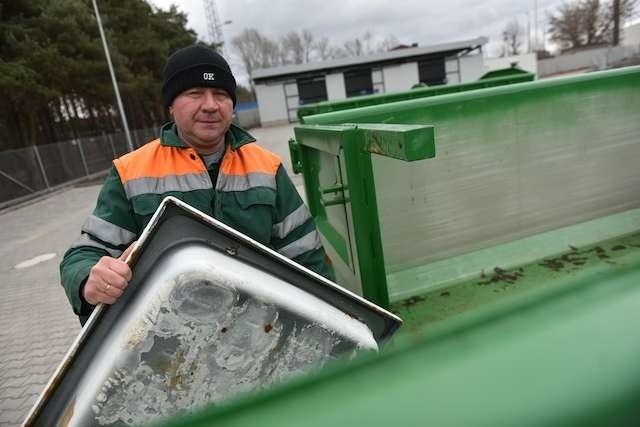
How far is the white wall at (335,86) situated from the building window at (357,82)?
1.43 ft

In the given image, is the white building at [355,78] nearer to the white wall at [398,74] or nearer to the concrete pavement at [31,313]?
the white wall at [398,74]

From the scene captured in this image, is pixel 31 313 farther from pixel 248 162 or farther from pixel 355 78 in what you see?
pixel 355 78

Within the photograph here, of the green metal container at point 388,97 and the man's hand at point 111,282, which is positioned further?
the green metal container at point 388,97

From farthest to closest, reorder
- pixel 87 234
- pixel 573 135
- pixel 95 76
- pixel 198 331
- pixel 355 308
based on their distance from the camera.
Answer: pixel 95 76 < pixel 573 135 < pixel 87 234 < pixel 355 308 < pixel 198 331

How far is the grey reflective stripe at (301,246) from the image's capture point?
77.3 inches

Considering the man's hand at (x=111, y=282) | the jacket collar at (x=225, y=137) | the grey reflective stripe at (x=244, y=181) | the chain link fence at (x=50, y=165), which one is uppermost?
the jacket collar at (x=225, y=137)

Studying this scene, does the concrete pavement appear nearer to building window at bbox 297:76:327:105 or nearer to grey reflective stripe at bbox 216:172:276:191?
grey reflective stripe at bbox 216:172:276:191

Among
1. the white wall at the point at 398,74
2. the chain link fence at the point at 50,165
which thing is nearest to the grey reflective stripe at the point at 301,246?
the chain link fence at the point at 50,165

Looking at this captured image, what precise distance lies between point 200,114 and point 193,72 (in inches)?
6.3

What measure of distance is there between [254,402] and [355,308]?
111 cm

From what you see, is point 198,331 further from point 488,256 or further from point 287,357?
point 488,256

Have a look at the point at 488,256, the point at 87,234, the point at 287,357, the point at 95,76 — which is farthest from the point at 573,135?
the point at 95,76

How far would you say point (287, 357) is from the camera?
1348mm

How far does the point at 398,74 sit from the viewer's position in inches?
1604
